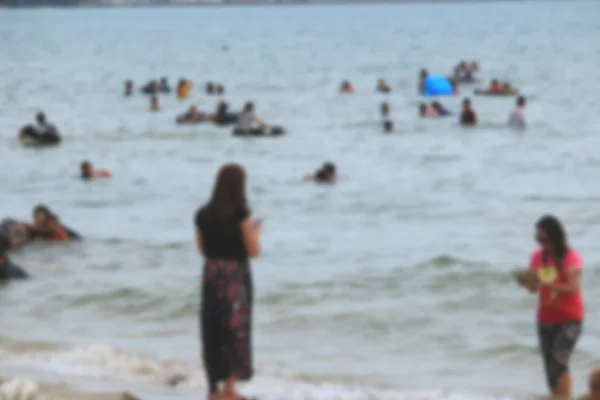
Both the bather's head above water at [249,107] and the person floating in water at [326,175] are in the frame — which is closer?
the person floating in water at [326,175]

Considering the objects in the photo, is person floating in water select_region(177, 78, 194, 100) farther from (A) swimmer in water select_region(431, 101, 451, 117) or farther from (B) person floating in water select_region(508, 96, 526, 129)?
(B) person floating in water select_region(508, 96, 526, 129)

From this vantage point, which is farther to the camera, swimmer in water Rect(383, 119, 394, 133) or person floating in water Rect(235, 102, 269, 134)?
swimmer in water Rect(383, 119, 394, 133)

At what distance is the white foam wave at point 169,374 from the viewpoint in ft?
36.4

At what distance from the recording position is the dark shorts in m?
9.62

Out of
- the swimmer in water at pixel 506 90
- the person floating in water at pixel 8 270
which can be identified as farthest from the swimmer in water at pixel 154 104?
the person floating in water at pixel 8 270

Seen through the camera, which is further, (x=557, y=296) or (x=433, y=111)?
(x=433, y=111)

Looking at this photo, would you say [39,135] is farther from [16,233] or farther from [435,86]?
[435,86]

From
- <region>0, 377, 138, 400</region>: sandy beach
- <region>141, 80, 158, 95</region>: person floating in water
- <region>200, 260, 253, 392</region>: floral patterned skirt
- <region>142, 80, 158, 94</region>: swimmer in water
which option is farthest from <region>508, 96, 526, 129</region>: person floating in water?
<region>200, 260, 253, 392</region>: floral patterned skirt

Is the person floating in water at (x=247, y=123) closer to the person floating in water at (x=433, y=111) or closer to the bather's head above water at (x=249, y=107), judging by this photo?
the bather's head above water at (x=249, y=107)

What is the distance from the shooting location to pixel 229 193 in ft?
28.5

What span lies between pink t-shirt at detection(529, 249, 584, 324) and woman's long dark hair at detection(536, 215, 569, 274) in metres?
0.03

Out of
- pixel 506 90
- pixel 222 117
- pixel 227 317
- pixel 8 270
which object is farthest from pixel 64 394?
pixel 506 90

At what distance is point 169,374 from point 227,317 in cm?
318

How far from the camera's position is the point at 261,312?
50.8 feet
